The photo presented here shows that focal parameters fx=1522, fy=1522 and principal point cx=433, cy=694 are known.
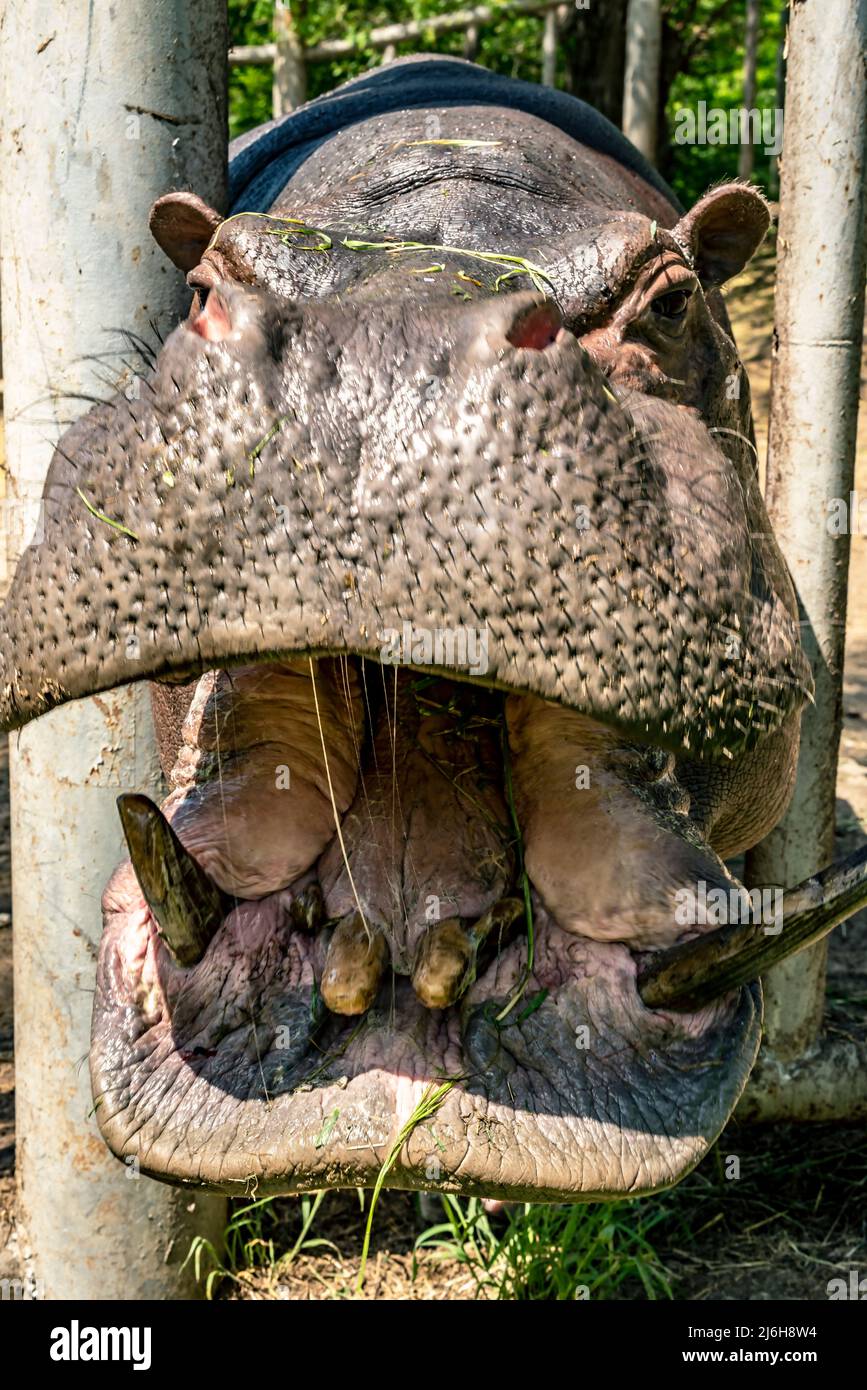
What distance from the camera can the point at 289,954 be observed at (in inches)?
90.4

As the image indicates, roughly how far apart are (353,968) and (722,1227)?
2.44 metres

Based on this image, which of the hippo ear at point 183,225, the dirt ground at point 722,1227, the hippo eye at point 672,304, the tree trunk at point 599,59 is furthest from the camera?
the tree trunk at point 599,59

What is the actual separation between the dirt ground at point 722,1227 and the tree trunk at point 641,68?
767 centimetres

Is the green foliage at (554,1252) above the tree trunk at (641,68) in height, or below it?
below

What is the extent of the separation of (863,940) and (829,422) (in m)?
2.00

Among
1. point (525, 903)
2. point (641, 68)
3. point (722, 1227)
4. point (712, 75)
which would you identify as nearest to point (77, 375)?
point (525, 903)

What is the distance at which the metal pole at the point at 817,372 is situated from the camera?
381 cm

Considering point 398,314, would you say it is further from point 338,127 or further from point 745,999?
point 338,127

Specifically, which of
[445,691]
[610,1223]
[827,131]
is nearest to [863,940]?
[610,1223]

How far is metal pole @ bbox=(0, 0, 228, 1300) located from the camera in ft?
9.76

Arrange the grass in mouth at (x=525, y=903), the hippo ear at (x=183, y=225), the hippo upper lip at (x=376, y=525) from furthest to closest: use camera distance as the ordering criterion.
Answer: the hippo ear at (x=183, y=225), the grass in mouth at (x=525, y=903), the hippo upper lip at (x=376, y=525)

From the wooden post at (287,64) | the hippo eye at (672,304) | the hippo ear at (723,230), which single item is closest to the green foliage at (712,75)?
the wooden post at (287,64)

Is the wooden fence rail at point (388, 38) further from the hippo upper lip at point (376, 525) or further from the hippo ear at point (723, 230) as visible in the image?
the hippo upper lip at point (376, 525)

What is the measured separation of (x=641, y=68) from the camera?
10.7 meters
